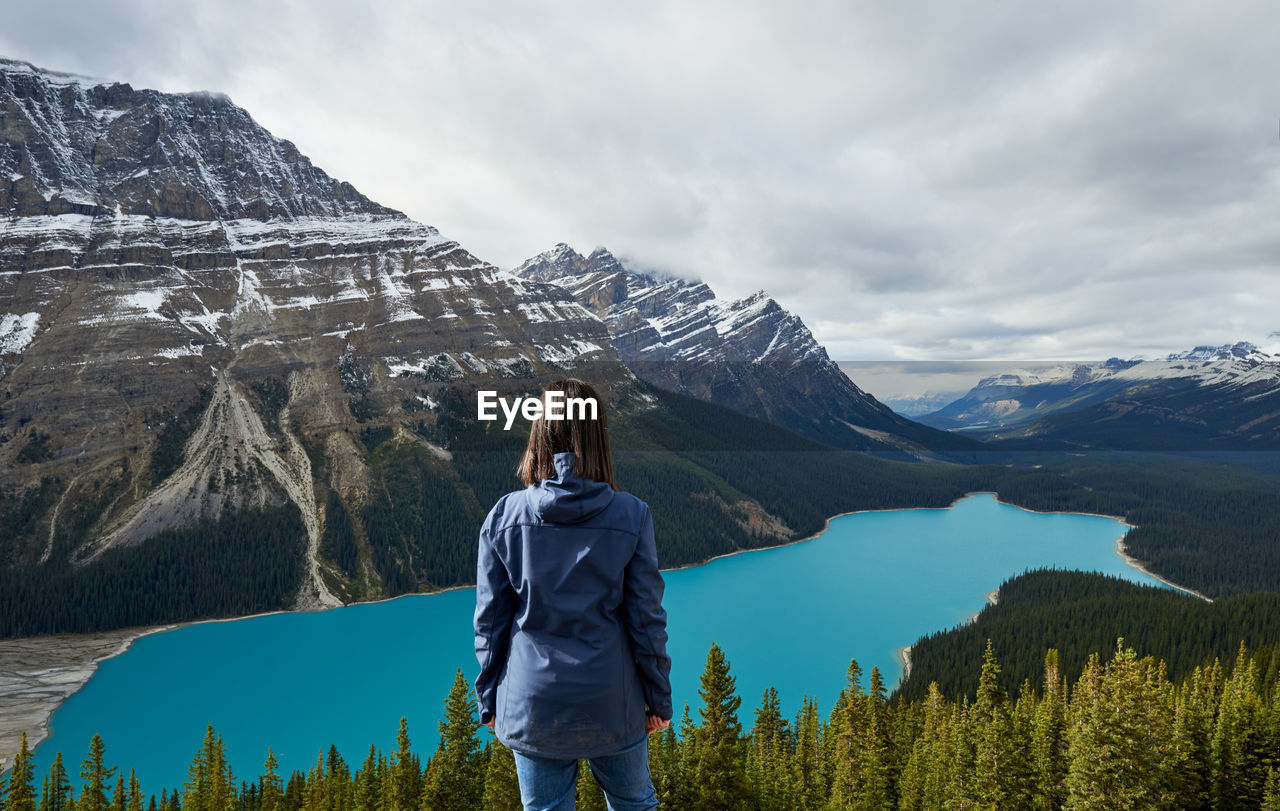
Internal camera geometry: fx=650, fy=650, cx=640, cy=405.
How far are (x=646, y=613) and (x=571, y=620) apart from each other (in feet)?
1.48

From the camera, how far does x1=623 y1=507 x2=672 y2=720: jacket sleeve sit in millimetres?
3826

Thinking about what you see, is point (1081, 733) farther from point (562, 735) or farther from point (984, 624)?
point (984, 624)

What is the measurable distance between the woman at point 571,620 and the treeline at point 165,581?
363 ft

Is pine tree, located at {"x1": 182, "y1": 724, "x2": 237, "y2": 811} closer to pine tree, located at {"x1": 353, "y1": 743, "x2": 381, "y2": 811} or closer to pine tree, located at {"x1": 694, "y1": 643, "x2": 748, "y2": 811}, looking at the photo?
pine tree, located at {"x1": 353, "y1": 743, "x2": 381, "y2": 811}

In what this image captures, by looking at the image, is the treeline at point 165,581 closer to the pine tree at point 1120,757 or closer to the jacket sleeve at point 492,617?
the pine tree at point 1120,757

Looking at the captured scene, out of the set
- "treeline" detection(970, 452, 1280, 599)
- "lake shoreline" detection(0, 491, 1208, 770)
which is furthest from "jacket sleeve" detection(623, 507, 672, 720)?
"treeline" detection(970, 452, 1280, 599)

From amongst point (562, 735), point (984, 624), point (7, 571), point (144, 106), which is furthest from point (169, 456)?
point (562, 735)

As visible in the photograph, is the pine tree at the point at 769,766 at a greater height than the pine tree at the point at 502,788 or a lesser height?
lesser

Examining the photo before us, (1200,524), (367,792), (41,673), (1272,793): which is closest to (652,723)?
(1272,793)

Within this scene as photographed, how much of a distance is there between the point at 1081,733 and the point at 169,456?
143264 millimetres

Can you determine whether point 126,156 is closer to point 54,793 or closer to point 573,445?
point 54,793

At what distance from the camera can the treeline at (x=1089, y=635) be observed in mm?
61719

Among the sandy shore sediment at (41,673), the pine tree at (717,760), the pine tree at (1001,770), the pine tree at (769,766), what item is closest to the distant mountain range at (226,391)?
the sandy shore sediment at (41,673)

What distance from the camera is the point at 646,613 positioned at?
3.86 meters
